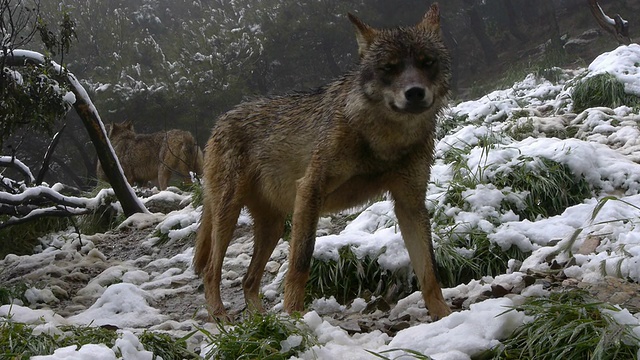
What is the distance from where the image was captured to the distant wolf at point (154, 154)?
14.6 m

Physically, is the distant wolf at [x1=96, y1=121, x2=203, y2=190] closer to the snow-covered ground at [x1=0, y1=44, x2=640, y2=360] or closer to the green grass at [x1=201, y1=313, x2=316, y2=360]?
the snow-covered ground at [x1=0, y1=44, x2=640, y2=360]

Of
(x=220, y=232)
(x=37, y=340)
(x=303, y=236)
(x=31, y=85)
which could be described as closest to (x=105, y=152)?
(x=31, y=85)

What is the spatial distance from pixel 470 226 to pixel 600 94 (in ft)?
14.8

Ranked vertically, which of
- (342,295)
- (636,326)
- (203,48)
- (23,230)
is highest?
(203,48)

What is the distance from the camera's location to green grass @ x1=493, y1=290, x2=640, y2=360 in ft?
8.98

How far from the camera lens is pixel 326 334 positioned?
11.0ft

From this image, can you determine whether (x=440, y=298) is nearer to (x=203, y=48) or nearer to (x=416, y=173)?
(x=416, y=173)

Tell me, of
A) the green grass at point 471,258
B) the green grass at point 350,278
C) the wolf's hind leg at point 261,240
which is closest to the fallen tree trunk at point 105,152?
the wolf's hind leg at point 261,240

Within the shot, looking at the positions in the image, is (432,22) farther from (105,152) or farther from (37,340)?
(105,152)

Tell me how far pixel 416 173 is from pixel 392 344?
1.46m

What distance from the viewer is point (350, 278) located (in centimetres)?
541

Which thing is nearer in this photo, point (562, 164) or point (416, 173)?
point (416, 173)

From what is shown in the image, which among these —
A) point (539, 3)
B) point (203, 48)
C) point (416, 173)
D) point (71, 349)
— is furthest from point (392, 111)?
point (539, 3)

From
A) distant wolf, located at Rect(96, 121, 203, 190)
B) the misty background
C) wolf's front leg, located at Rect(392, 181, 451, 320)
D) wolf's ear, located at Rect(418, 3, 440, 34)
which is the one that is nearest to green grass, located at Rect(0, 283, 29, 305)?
wolf's front leg, located at Rect(392, 181, 451, 320)
